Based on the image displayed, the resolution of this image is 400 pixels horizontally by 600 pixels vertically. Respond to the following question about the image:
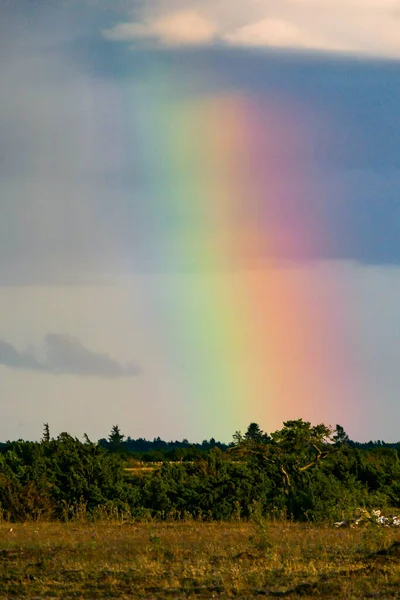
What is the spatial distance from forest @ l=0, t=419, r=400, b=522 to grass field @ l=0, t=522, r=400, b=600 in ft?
13.5

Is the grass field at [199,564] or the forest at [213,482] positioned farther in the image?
the forest at [213,482]

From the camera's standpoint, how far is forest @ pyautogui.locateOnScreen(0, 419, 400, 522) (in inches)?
1194

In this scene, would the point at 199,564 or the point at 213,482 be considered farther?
the point at 213,482

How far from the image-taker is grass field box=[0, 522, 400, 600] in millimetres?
16109

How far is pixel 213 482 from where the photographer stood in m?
31.3

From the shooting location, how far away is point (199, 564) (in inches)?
736

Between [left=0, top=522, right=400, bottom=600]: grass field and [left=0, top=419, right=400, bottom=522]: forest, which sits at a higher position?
[left=0, top=419, right=400, bottom=522]: forest

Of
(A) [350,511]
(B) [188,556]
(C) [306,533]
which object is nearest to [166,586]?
(B) [188,556]

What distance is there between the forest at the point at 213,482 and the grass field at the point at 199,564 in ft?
13.5

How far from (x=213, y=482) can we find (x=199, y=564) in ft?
41.4

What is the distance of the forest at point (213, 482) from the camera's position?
1194 inches

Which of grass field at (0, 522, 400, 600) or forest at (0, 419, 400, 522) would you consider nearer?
grass field at (0, 522, 400, 600)

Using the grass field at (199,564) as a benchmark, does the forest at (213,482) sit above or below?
above

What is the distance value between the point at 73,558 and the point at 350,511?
12.0 m
